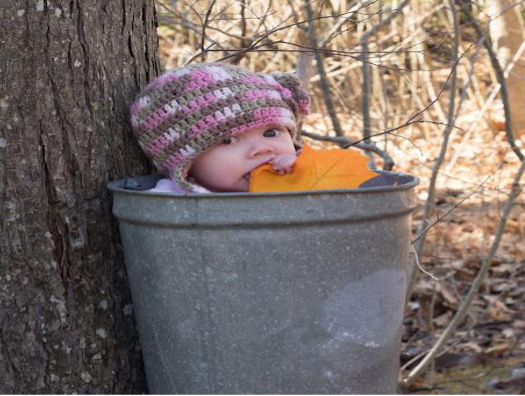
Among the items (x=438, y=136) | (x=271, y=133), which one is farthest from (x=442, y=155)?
(x=438, y=136)

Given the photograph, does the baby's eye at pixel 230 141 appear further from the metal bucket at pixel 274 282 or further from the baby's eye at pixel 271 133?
the metal bucket at pixel 274 282

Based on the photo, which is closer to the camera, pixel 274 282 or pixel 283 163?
pixel 274 282

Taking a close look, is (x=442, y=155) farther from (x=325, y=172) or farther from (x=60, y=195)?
(x=60, y=195)

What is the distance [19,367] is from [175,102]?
0.72 metres

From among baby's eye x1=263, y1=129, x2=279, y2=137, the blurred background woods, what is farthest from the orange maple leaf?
the blurred background woods

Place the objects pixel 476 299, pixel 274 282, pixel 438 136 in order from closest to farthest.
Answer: pixel 274 282 → pixel 476 299 → pixel 438 136

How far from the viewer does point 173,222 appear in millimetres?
1663

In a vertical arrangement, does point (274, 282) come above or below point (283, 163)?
below

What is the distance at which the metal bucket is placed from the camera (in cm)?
162

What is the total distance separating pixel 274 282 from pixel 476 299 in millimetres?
2644

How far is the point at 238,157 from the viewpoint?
6.31 ft

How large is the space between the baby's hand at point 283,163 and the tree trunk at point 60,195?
39 centimetres

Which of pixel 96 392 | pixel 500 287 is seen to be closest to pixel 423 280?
pixel 500 287

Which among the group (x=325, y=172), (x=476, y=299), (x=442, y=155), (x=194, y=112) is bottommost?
(x=476, y=299)
